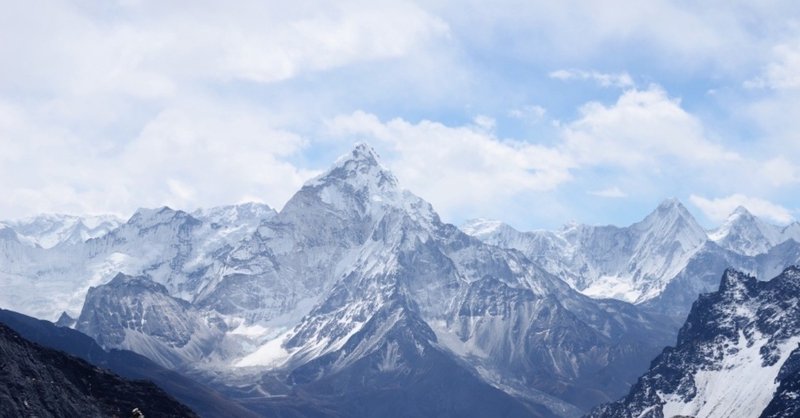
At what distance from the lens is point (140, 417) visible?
11525 centimetres

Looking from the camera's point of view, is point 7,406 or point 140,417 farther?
point 7,406

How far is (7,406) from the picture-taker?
194m

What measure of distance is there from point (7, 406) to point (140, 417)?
88.3m
